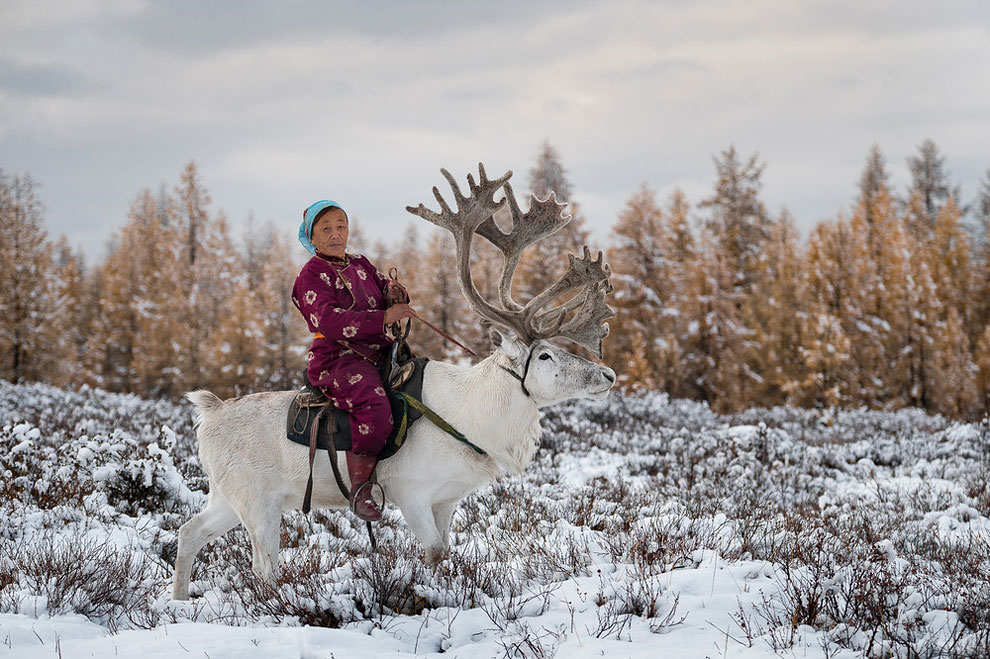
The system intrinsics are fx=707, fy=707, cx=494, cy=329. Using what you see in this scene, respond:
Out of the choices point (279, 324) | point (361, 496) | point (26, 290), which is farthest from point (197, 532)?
point (26, 290)

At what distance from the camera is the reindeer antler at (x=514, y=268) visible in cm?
457

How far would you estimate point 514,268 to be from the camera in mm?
4887

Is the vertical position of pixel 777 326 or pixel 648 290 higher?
pixel 648 290

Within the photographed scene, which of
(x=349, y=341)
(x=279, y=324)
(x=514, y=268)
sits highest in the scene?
(x=279, y=324)

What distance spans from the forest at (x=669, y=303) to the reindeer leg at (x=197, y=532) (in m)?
17.4

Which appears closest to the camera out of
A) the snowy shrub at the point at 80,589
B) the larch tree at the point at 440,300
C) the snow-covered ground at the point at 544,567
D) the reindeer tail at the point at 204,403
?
the snow-covered ground at the point at 544,567

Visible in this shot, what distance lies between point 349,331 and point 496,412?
1.03m

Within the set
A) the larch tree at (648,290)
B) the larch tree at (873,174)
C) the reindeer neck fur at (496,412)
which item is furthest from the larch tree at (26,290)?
the larch tree at (873,174)

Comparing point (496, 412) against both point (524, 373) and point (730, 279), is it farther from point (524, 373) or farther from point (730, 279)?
point (730, 279)

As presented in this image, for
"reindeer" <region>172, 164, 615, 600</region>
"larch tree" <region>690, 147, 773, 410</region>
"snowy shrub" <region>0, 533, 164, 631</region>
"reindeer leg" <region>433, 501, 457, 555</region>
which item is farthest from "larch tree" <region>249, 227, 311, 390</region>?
"reindeer leg" <region>433, 501, 457, 555</region>

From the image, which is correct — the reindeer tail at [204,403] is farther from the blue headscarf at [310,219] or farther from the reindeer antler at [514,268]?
the reindeer antler at [514,268]

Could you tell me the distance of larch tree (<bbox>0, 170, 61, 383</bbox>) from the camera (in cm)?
3077

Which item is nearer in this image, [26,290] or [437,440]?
[437,440]

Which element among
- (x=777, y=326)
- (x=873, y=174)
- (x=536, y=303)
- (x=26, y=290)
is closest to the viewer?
(x=536, y=303)
